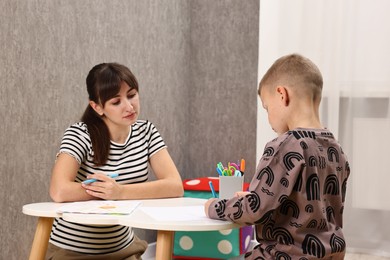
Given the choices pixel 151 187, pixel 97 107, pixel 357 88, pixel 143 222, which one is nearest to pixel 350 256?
pixel 357 88

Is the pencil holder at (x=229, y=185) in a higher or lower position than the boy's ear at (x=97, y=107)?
lower

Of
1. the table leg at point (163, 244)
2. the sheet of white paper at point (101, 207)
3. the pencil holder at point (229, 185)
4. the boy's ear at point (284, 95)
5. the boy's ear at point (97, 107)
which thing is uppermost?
the boy's ear at point (284, 95)

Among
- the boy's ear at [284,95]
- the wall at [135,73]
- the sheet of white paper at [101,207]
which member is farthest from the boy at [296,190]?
Result: the wall at [135,73]

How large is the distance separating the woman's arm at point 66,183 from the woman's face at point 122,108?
0.72ft

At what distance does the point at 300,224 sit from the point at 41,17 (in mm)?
1386

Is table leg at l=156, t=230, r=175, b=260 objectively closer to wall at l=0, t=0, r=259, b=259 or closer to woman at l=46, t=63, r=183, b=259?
woman at l=46, t=63, r=183, b=259

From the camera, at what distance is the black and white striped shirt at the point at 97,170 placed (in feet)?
6.48

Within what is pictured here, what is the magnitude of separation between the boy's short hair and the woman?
0.59 meters

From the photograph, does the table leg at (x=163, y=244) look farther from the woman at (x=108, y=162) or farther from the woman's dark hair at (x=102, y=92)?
the woman's dark hair at (x=102, y=92)

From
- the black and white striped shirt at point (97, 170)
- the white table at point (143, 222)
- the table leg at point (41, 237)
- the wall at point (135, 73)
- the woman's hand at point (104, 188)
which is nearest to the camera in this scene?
the white table at point (143, 222)

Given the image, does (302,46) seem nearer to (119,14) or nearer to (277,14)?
(277,14)

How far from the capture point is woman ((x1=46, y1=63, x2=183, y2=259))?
1.92 m

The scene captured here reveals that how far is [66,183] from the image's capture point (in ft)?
6.00

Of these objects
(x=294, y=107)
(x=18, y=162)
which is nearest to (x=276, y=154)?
(x=294, y=107)
